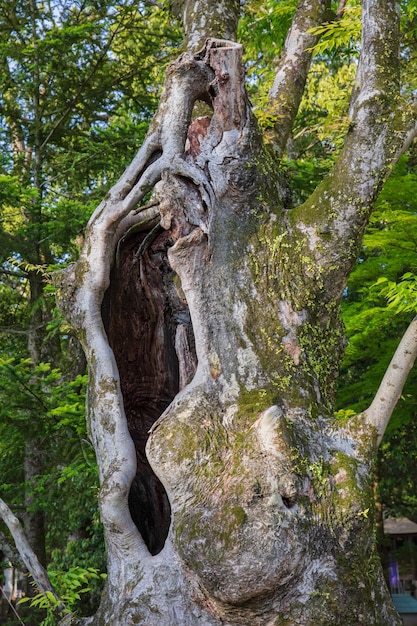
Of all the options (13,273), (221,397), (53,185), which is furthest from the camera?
(53,185)

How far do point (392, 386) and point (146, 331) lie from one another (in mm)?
1970

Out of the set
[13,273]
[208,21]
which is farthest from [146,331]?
[13,273]

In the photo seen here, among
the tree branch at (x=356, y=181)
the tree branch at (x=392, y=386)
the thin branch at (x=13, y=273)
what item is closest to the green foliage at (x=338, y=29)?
the tree branch at (x=356, y=181)

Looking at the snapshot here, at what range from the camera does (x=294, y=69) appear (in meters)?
6.25

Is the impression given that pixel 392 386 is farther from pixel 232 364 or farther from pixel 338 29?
pixel 338 29

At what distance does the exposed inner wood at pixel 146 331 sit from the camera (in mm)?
5098

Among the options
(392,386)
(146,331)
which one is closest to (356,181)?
(392,386)

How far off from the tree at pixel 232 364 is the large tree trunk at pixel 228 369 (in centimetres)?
1

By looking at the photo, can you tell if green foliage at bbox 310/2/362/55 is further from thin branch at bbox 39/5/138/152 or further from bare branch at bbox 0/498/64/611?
thin branch at bbox 39/5/138/152

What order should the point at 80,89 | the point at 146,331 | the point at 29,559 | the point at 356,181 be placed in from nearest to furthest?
1. the point at 356,181
2. the point at 29,559
3. the point at 146,331
4. the point at 80,89

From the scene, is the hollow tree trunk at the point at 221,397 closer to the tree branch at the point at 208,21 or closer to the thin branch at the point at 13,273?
the tree branch at the point at 208,21

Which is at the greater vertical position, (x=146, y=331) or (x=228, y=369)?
(x=146, y=331)

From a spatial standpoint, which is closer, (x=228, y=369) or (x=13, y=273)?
(x=228, y=369)

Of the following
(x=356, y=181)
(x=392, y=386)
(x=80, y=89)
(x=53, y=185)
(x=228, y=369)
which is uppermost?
(x=80, y=89)
